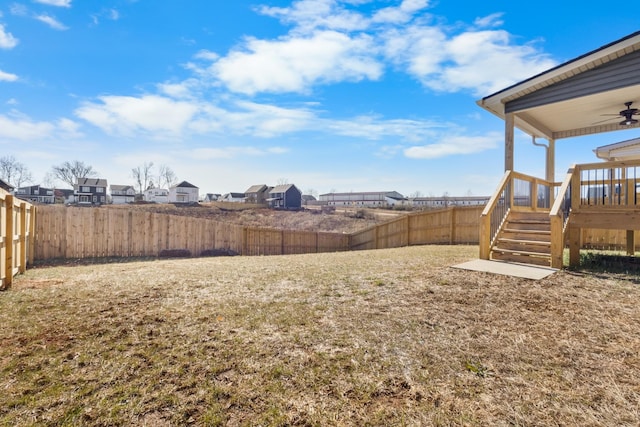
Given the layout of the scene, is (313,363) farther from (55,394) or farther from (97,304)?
(97,304)

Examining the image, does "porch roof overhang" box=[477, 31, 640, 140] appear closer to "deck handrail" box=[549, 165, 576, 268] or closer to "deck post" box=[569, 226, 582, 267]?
"deck handrail" box=[549, 165, 576, 268]

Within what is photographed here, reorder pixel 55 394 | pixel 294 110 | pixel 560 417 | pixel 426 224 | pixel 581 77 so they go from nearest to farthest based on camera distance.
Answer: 1. pixel 560 417
2. pixel 55 394
3. pixel 581 77
4. pixel 426 224
5. pixel 294 110

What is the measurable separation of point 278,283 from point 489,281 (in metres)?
3.33

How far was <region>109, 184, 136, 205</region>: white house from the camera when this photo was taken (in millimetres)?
57028

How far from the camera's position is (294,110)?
1720cm

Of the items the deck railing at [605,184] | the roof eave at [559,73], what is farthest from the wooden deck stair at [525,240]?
the roof eave at [559,73]

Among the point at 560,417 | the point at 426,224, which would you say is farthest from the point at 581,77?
the point at 560,417

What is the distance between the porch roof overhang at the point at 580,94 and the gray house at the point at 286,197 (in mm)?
41569

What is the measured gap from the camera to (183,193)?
2202 inches

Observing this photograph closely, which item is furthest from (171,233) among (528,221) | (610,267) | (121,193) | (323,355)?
(121,193)

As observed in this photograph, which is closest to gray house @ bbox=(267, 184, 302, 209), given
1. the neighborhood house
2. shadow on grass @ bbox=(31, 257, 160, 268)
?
shadow on grass @ bbox=(31, 257, 160, 268)

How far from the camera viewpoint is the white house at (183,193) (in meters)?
55.9

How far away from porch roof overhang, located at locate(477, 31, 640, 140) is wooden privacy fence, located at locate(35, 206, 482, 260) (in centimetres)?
340

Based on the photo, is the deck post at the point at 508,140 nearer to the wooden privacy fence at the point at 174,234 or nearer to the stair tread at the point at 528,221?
the stair tread at the point at 528,221
